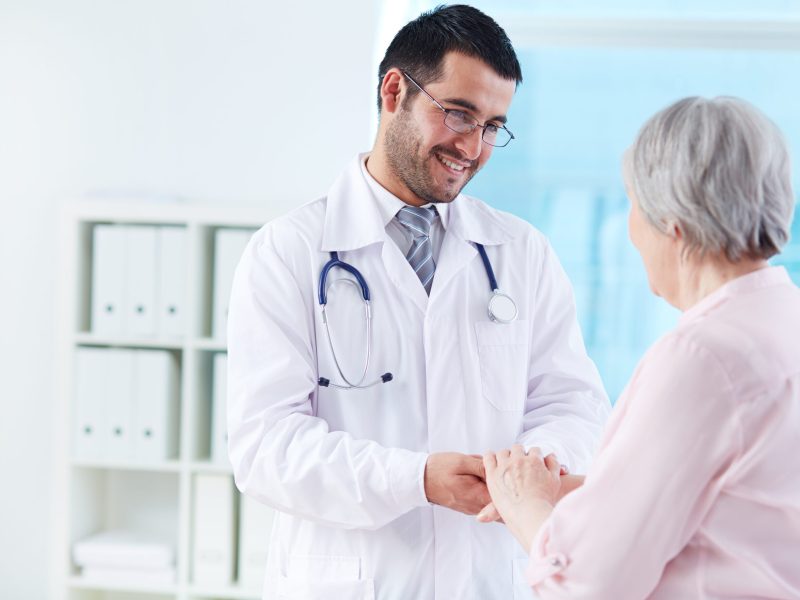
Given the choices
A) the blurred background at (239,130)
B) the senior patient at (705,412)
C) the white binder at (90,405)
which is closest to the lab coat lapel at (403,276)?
the senior patient at (705,412)

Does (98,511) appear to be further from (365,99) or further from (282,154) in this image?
(365,99)

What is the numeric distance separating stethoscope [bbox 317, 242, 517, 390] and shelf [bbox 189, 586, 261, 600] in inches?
62.2

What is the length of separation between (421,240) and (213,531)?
5.24ft

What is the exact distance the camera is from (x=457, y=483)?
1464 mm

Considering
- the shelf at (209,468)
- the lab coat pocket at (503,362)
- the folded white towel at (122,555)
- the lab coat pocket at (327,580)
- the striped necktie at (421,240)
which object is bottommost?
the folded white towel at (122,555)

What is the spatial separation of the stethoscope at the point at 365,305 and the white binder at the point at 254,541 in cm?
146

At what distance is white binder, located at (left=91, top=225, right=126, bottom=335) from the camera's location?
9.84 ft

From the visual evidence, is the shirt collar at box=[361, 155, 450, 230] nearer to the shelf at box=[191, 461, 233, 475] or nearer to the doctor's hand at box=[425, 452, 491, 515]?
the doctor's hand at box=[425, 452, 491, 515]

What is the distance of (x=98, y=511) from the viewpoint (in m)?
3.25

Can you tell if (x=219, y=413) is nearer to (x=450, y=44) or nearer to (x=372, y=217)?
(x=372, y=217)

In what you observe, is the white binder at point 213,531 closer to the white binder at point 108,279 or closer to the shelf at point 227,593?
the shelf at point 227,593

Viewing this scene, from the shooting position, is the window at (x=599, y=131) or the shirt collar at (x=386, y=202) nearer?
the shirt collar at (x=386, y=202)

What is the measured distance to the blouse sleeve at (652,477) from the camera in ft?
3.34

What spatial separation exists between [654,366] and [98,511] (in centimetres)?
264
